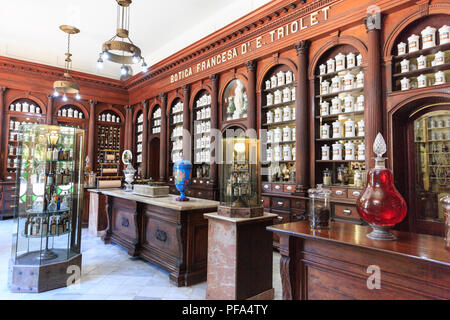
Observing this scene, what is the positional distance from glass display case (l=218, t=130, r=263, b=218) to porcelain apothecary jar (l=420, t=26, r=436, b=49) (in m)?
2.74

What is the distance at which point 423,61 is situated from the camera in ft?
12.4

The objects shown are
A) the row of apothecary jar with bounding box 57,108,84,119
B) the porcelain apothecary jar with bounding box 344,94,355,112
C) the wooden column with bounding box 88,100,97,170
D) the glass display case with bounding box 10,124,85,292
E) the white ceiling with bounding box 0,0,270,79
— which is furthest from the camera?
the wooden column with bounding box 88,100,97,170

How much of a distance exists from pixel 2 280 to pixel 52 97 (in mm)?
7013

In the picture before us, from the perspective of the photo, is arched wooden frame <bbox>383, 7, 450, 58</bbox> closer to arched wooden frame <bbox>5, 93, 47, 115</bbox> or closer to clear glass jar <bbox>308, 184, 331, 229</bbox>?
clear glass jar <bbox>308, 184, 331, 229</bbox>

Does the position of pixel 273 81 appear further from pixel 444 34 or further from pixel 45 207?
pixel 45 207

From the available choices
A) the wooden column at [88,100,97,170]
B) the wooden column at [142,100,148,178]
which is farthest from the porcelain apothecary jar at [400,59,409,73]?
the wooden column at [88,100,97,170]

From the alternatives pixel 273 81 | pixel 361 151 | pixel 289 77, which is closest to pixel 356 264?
pixel 361 151

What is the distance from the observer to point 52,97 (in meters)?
8.98

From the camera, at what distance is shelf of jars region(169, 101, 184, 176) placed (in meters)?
8.09

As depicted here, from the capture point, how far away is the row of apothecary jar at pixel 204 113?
7179 millimetres

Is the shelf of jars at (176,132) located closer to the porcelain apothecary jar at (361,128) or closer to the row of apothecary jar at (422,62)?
the porcelain apothecary jar at (361,128)

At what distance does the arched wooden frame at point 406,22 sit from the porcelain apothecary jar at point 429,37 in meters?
0.19

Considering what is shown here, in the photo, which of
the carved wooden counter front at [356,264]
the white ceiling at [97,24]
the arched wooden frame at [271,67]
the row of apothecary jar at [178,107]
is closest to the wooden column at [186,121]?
the row of apothecary jar at [178,107]

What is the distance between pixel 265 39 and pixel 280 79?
85cm
